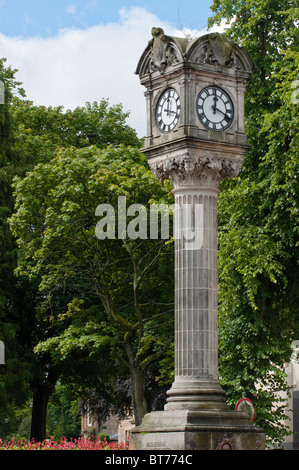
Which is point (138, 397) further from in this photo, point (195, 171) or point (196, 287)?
point (195, 171)

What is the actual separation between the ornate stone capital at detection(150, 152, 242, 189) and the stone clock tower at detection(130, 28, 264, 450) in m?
0.02

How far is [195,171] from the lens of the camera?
21.5 meters

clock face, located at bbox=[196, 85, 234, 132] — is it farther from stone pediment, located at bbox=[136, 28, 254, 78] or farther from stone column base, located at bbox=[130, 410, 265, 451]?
stone column base, located at bbox=[130, 410, 265, 451]

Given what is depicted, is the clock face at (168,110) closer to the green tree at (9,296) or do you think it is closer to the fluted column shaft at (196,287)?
the fluted column shaft at (196,287)

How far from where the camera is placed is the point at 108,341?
118 ft

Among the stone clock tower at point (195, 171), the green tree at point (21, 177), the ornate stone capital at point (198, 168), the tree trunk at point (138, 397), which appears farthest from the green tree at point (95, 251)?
the ornate stone capital at point (198, 168)

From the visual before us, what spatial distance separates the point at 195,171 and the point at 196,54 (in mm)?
2580

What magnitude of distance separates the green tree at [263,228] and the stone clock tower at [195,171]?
750cm

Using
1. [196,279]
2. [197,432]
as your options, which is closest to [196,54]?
[196,279]

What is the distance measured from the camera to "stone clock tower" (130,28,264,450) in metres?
20.3

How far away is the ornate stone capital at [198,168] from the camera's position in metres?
21.4

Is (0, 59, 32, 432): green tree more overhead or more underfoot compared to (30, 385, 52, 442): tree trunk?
more overhead

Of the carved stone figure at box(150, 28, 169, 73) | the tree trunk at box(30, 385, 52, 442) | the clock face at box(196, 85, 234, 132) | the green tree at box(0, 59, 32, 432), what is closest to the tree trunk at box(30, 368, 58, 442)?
the tree trunk at box(30, 385, 52, 442)
